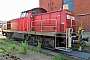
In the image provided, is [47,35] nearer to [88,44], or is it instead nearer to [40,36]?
[40,36]

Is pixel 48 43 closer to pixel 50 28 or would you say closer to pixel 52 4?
pixel 50 28

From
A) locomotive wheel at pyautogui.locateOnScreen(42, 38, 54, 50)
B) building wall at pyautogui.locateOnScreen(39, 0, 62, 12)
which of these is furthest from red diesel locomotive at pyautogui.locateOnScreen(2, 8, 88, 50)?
building wall at pyautogui.locateOnScreen(39, 0, 62, 12)

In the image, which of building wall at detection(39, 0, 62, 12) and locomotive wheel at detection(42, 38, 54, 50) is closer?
locomotive wheel at detection(42, 38, 54, 50)

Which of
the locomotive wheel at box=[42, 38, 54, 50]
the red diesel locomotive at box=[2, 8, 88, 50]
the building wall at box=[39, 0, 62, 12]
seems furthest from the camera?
the building wall at box=[39, 0, 62, 12]

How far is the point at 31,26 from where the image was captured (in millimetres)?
11266

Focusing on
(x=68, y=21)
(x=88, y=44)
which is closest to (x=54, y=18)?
(x=68, y=21)

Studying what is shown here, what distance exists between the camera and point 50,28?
998 cm

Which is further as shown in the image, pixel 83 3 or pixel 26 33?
pixel 83 3

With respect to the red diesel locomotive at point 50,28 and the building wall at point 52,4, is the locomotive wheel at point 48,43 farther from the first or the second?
the building wall at point 52,4

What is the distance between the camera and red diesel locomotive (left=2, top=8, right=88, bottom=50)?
8.78m

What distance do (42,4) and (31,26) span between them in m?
9.41

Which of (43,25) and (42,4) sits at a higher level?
(42,4)

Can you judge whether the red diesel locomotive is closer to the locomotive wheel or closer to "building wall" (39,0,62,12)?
the locomotive wheel

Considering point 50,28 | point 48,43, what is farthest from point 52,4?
point 48,43
